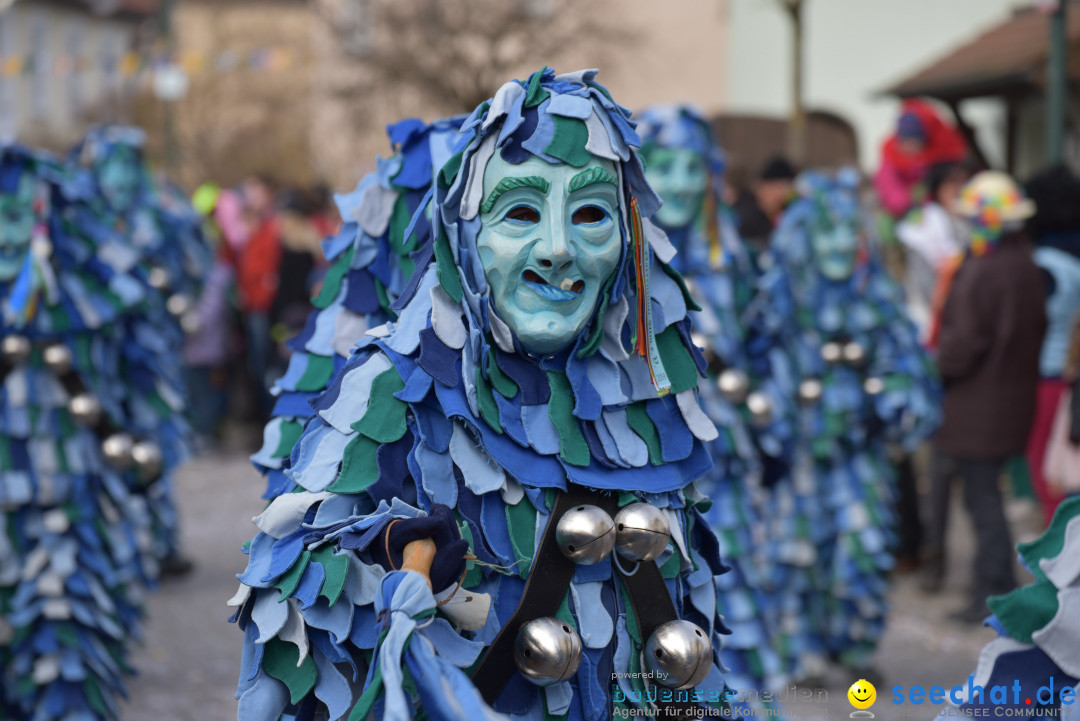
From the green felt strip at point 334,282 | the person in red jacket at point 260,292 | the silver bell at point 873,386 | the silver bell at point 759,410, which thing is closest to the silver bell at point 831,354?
Result: the silver bell at point 873,386

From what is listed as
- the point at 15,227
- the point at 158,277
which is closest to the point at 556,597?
the point at 15,227

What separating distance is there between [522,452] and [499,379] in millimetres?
142

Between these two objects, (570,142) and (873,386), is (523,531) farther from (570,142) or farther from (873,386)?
(873,386)

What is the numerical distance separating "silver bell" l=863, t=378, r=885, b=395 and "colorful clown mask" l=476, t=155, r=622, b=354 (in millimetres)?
3560

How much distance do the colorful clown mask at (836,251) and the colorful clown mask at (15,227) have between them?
321cm

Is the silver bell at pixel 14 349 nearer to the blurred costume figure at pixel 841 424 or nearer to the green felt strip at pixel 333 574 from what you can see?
the green felt strip at pixel 333 574

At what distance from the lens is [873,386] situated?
5.71m

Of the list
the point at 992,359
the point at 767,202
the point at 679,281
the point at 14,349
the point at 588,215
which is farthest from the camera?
the point at 767,202

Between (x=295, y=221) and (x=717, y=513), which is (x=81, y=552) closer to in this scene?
(x=717, y=513)

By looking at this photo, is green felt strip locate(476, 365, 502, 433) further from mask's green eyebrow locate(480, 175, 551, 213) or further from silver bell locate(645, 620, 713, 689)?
silver bell locate(645, 620, 713, 689)

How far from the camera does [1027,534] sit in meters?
8.08

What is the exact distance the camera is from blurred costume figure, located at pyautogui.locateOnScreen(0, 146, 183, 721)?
4543mm

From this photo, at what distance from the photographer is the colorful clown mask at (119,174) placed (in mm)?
7973

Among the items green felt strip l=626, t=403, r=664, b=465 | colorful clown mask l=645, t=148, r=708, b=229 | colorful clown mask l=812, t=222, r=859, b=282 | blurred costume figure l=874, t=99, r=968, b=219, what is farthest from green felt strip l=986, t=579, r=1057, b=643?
blurred costume figure l=874, t=99, r=968, b=219
